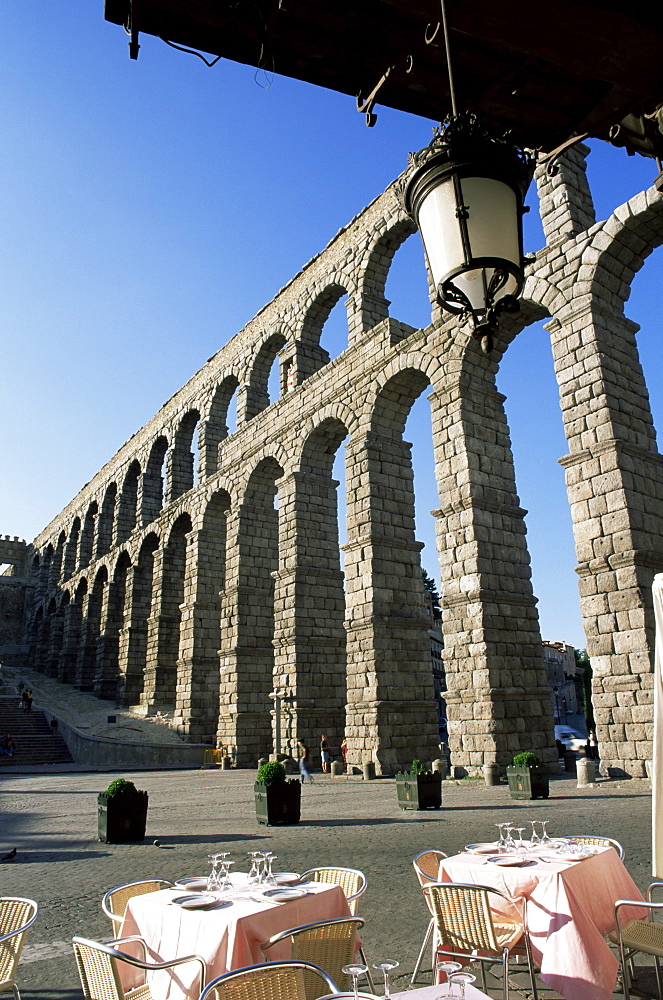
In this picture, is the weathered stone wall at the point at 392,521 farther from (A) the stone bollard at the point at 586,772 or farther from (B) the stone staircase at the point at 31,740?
(B) the stone staircase at the point at 31,740

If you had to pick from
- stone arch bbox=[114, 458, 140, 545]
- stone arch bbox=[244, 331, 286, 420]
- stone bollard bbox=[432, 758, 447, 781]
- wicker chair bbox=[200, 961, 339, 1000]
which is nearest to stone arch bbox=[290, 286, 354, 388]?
stone arch bbox=[244, 331, 286, 420]

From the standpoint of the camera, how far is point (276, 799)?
31.4 feet

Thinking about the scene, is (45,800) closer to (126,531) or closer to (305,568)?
(305,568)

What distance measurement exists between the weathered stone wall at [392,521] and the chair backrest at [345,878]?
12.2ft

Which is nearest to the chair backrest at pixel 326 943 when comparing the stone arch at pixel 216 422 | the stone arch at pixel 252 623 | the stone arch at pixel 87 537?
the stone arch at pixel 252 623

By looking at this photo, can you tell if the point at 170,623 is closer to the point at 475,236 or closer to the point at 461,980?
the point at 461,980

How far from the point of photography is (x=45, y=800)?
14055 mm

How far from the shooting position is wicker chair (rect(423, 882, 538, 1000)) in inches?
139

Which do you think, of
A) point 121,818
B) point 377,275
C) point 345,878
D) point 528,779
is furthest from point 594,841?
point 377,275

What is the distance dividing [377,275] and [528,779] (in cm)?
1364

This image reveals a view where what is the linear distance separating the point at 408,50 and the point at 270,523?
2014 centimetres

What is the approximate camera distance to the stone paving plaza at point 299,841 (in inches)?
183

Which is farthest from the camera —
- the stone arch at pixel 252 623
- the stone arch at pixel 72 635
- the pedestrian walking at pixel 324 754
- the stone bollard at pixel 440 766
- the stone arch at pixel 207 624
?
the stone arch at pixel 72 635

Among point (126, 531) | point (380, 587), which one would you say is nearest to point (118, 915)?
point (380, 587)
